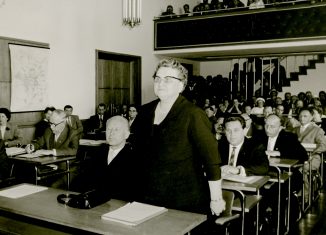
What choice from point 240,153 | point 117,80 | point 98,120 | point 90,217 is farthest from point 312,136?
point 117,80

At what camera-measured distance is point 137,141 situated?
2.51 meters

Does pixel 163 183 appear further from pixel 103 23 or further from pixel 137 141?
pixel 103 23

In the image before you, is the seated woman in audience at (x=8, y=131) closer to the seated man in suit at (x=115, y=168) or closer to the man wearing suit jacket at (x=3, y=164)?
the man wearing suit jacket at (x=3, y=164)

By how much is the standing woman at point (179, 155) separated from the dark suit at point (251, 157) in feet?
4.82

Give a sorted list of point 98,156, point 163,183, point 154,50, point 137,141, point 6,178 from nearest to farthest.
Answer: point 163,183 → point 137,141 → point 98,156 → point 6,178 → point 154,50

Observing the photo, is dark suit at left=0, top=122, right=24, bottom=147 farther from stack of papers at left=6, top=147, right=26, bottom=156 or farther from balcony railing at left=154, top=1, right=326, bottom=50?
balcony railing at left=154, top=1, right=326, bottom=50

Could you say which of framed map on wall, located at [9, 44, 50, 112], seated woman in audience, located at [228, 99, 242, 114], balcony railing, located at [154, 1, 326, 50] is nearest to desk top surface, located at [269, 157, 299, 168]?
framed map on wall, located at [9, 44, 50, 112]

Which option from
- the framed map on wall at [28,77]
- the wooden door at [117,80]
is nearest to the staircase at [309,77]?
the wooden door at [117,80]

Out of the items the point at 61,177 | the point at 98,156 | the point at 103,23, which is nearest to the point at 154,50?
the point at 103,23

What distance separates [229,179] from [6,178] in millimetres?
2313

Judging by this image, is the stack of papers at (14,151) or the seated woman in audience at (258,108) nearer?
the stack of papers at (14,151)

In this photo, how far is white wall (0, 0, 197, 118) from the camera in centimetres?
755

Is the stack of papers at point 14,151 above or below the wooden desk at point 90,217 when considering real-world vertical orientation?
below

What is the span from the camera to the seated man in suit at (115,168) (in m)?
2.72
